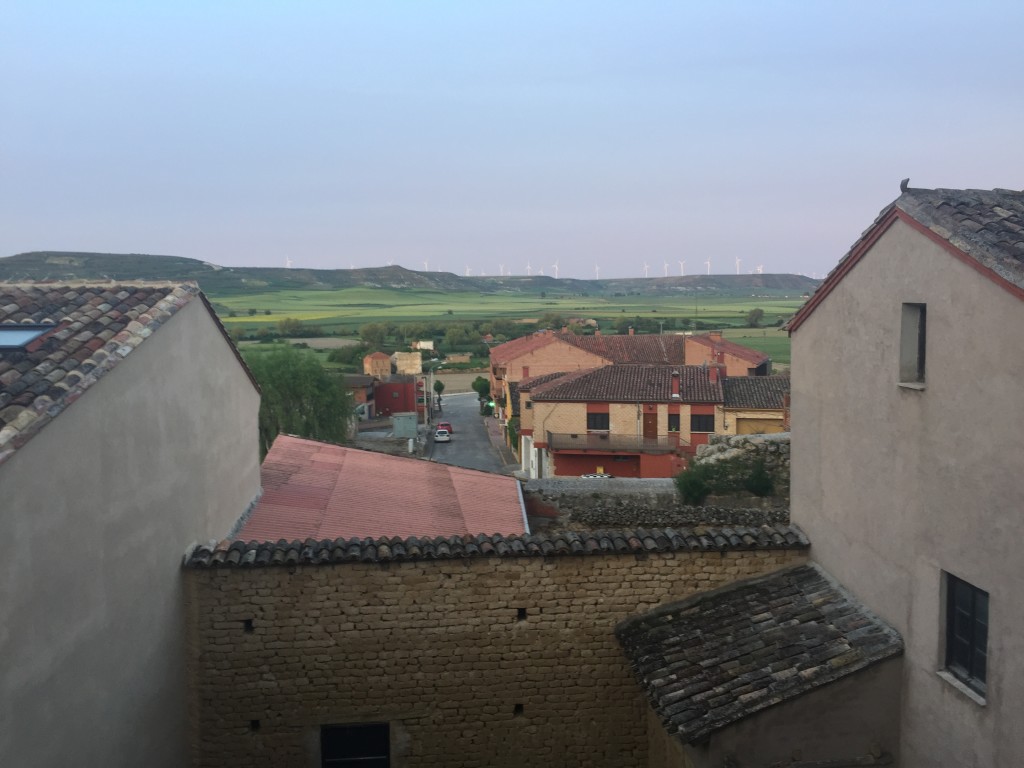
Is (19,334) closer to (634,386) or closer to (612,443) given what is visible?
(612,443)

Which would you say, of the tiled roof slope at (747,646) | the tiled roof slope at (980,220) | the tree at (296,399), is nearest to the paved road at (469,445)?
the tree at (296,399)

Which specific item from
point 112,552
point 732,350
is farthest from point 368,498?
point 732,350

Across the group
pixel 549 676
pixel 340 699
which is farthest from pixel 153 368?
pixel 549 676

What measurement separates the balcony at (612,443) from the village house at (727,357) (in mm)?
9773

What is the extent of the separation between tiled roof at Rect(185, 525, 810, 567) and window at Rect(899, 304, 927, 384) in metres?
2.35

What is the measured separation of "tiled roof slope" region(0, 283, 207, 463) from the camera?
513 cm

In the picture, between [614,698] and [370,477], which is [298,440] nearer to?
[370,477]

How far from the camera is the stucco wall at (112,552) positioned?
4.86 m

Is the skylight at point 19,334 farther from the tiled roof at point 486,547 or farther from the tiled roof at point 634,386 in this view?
the tiled roof at point 634,386

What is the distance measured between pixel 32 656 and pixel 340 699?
3.24 meters

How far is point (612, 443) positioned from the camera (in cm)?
3359

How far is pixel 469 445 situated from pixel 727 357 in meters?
14.5

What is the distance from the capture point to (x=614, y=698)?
7.89 meters

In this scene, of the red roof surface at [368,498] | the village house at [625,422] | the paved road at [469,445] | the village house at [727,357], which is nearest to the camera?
the red roof surface at [368,498]
